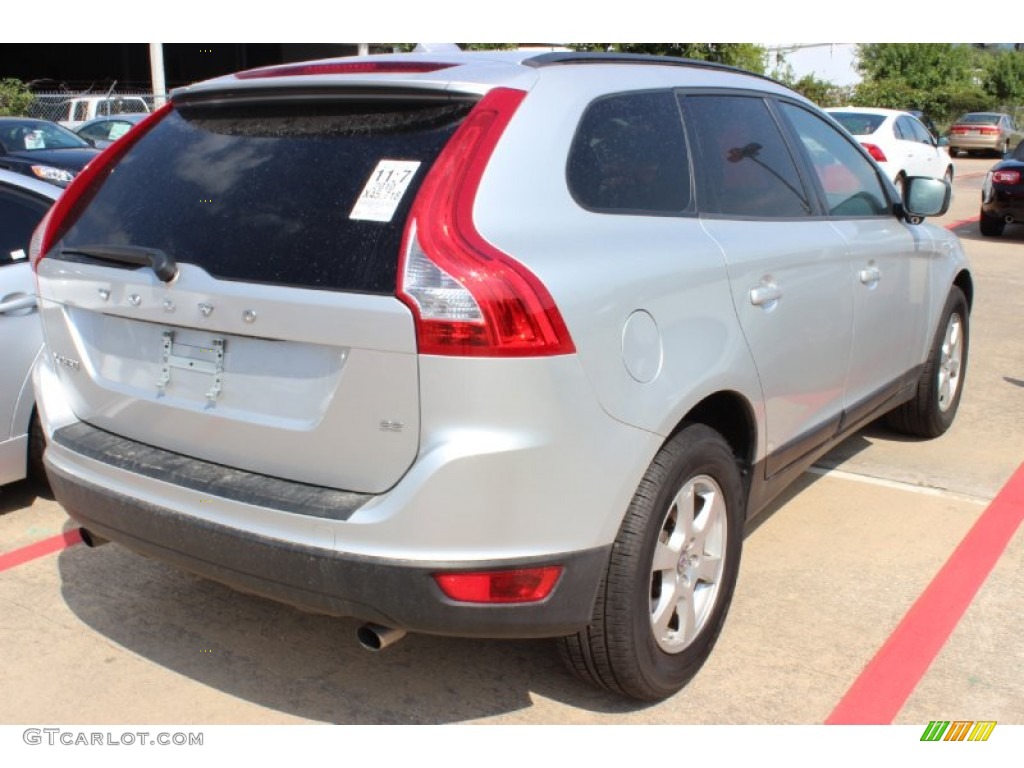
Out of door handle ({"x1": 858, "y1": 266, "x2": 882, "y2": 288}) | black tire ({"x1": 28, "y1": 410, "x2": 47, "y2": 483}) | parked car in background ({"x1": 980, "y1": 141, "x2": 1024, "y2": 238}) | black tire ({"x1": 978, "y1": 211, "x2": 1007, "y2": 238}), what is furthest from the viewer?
black tire ({"x1": 978, "y1": 211, "x2": 1007, "y2": 238})

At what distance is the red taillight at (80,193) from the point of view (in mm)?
3285

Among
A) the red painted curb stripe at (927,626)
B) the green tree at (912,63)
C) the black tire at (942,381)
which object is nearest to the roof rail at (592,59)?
the red painted curb stripe at (927,626)

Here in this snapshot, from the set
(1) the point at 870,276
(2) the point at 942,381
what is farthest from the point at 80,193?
(2) the point at 942,381

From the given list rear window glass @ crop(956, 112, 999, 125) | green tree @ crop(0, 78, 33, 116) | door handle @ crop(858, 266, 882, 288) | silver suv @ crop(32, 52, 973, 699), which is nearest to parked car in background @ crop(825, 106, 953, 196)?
door handle @ crop(858, 266, 882, 288)

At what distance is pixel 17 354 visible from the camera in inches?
169

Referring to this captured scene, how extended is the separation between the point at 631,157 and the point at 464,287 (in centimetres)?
88

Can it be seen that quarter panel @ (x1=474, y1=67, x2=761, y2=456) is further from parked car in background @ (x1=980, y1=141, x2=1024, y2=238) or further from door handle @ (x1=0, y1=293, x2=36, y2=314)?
parked car in background @ (x1=980, y1=141, x2=1024, y2=238)

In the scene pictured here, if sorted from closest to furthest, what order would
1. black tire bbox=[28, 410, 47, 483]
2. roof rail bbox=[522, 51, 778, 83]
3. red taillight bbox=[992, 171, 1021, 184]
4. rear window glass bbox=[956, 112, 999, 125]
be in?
roof rail bbox=[522, 51, 778, 83] → black tire bbox=[28, 410, 47, 483] → red taillight bbox=[992, 171, 1021, 184] → rear window glass bbox=[956, 112, 999, 125]

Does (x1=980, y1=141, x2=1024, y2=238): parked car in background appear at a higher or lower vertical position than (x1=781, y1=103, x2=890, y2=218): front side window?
lower

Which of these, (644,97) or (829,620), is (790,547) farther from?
(644,97)

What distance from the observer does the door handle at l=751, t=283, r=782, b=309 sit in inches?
131

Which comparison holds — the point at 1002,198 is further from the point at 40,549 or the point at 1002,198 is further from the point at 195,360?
the point at 195,360

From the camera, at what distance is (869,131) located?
16.0 metres

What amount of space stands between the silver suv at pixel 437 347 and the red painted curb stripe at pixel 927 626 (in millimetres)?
495
